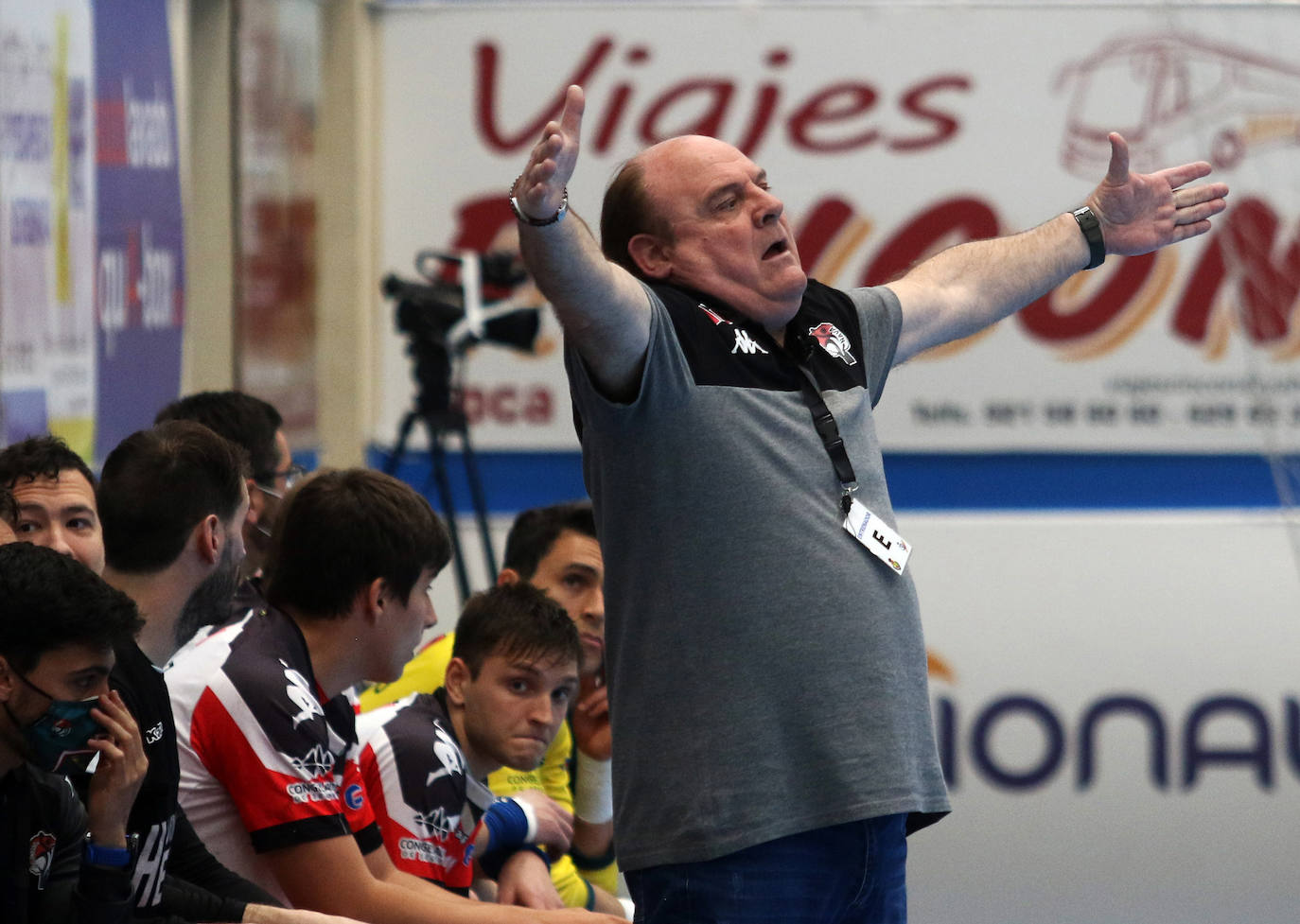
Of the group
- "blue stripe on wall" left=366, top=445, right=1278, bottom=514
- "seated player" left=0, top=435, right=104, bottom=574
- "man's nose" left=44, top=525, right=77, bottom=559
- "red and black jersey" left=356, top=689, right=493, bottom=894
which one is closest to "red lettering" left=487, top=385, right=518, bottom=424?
"blue stripe on wall" left=366, top=445, right=1278, bottom=514

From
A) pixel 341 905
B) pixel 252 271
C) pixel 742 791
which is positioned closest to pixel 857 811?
pixel 742 791

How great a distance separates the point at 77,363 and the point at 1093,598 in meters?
2.41

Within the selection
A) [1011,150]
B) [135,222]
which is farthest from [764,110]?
[135,222]

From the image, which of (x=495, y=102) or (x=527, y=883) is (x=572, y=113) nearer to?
(x=527, y=883)

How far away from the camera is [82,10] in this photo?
10.7 ft

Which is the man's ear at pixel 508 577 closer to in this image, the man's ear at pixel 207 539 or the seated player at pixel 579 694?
the seated player at pixel 579 694

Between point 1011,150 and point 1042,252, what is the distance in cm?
248

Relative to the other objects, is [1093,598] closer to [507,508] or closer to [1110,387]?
[1110,387]

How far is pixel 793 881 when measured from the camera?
160 cm

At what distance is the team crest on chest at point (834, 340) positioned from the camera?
5.80 feet

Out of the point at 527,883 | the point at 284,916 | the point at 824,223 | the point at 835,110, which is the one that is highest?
the point at 835,110

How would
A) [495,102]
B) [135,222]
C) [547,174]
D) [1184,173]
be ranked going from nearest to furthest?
[547,174] → [1184,173] → [135,222] → [495,102]

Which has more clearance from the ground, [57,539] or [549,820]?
[57,539]

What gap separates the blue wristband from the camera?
246 centimetres
